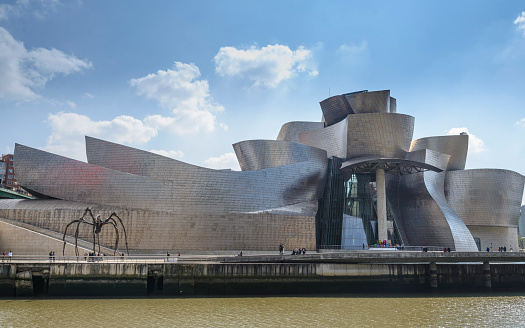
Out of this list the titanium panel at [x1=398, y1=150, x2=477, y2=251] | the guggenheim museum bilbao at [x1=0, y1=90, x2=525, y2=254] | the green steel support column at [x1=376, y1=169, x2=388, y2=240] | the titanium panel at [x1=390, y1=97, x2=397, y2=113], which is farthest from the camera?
the titanium panel at [x1=390, y1=97, x2=397, y2=113]

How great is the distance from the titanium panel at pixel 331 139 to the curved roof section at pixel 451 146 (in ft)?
27.1

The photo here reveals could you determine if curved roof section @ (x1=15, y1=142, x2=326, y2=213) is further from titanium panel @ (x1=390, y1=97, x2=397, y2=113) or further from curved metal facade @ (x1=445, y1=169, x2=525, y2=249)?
curved metal facade @ (x1=445, y1=169, x2=525, y2=249)

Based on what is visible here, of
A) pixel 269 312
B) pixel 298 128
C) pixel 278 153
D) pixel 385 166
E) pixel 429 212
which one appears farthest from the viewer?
pixel 298 128

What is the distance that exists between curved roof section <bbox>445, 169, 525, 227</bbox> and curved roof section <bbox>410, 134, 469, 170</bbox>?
1.45 m

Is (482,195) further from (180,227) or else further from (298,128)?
(180,227)

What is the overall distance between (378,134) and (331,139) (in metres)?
4.61

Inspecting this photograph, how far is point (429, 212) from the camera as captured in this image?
120 feet

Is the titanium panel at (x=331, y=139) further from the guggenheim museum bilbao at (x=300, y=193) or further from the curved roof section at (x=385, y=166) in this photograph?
the curved roof section at (x=385, y=166)

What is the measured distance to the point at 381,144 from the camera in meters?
36.4

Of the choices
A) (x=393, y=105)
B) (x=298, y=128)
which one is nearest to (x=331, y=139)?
(x=298, y=128)

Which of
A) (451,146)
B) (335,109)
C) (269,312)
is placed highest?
(335,109)

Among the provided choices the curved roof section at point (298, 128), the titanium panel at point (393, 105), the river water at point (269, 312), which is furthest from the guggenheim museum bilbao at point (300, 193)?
the river water at point (269, 312)

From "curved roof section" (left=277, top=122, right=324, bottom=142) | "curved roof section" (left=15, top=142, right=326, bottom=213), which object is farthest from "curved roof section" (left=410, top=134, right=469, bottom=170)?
"curved roof section" (left=15, top=142, right=326, bottom=213)

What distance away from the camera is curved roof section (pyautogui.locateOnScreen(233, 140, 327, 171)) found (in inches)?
1465
